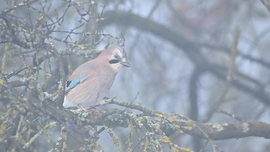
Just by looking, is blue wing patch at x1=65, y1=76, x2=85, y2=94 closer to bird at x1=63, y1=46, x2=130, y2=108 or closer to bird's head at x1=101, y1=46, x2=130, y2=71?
bird at x1=63, y1=46, x2=130, y2=108

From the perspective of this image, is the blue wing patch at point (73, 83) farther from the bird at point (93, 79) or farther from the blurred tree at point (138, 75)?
the blurred tree at point (138, 75)

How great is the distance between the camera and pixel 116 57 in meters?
5.74

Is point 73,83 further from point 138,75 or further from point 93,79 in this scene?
point 138,75

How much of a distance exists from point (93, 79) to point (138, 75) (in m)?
3.40

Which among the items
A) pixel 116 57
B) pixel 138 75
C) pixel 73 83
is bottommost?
pixel 138 75

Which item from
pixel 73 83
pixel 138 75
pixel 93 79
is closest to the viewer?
pixel 73 83

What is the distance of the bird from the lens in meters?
5.51

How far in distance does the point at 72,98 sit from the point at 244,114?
391 centimetres

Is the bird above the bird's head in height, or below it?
below

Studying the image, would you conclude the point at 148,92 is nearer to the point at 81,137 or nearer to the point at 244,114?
the point at 244,114

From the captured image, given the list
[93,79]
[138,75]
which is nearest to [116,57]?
[93,79]

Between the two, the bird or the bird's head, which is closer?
the bird

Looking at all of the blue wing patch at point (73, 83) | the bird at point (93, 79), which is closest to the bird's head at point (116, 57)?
the bird at point (93, 79)

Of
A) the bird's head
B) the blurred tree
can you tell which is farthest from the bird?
the blurred tree
